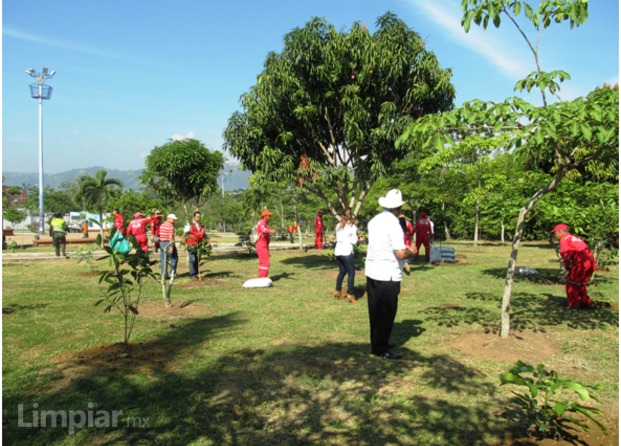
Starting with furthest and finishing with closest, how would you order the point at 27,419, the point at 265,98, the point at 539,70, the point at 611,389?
the point at 265,98
the point at 539,70
the point at 611,389
the point at 27,419

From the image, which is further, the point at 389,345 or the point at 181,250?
the point at 181,250

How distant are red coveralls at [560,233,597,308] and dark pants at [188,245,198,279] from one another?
7529mm

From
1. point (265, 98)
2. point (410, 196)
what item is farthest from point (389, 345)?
point (410, 196)

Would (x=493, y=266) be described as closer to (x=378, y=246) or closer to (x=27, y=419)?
(x=378, y=246)

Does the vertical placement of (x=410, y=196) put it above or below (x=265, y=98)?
below

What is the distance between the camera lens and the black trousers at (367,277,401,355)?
517 centimetres

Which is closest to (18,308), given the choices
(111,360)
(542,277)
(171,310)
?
(171,310)

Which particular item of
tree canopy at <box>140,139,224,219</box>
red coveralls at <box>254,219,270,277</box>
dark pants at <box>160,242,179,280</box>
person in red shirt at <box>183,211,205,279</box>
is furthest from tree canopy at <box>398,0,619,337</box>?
tree canopy at <box>140,139,224,219</box>

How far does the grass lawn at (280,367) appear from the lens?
355 centimetres

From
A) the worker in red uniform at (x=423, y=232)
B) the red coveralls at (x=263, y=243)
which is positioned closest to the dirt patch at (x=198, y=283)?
the red coveralls at (x=263, y=243)

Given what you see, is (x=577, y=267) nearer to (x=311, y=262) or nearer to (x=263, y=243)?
(x=263, y=243)

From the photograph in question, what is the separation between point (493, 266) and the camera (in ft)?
47.0

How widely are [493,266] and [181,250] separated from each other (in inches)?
521

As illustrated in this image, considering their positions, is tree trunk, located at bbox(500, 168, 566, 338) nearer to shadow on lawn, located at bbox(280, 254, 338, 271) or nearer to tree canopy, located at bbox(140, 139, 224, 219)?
shadow on lawn, located at bbox(280, 254, 338, 271)
